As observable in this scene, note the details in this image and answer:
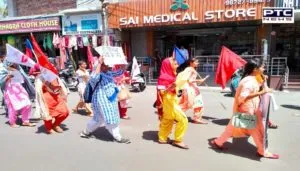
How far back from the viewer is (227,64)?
250 inches

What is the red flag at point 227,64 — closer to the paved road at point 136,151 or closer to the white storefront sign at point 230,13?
the paved road at point 136,151

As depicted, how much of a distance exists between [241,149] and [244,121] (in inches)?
26.6

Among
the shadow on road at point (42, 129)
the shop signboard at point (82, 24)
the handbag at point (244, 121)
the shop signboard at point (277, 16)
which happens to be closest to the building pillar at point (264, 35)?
the shop signboard at point (277, 16)

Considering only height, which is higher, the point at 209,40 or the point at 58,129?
the point at 209,40

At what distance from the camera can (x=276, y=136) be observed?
5.75 m

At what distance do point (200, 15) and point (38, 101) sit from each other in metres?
8.33

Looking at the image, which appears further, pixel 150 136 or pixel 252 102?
pixel 150 136

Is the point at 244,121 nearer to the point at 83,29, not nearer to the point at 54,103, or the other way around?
the point at 54,103

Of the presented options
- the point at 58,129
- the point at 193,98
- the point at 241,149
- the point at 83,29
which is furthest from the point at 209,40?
the point at 241,149

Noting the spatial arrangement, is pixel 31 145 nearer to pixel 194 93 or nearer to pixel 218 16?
pixel 194 93

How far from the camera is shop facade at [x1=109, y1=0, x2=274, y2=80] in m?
12.0

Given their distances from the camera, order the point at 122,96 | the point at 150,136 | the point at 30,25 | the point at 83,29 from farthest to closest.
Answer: the point at 30,25
the point at 83,29
the point at 122,96
the point at 150,136

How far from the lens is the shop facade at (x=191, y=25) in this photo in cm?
1204

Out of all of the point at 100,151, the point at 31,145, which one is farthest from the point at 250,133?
the point at 31,145
